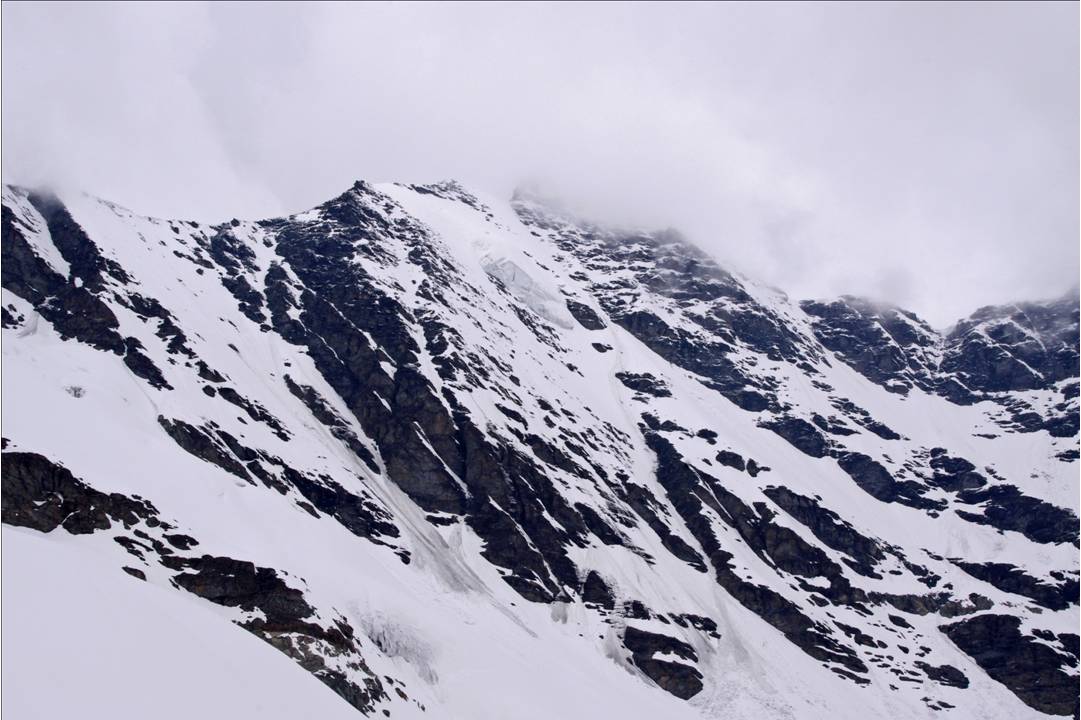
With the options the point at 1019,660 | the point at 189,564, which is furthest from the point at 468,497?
the point at 1019,660

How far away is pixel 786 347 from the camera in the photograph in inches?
7785

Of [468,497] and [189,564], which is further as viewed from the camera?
[468,497]

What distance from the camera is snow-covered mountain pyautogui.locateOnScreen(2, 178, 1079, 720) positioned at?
6450 cm

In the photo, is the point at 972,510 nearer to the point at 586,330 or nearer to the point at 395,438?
the point at 586,330

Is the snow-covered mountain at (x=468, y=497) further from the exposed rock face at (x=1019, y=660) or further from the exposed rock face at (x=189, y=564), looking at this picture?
the exposed rock face at (x=1019, y=660)

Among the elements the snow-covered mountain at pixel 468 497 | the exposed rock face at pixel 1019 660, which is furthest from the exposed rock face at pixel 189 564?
the exposed rock face at pixel 1019 660

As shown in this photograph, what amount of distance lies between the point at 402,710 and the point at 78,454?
32.4m

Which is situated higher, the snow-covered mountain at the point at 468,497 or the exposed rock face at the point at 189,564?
the snow-covered mountain at the point at 468,497

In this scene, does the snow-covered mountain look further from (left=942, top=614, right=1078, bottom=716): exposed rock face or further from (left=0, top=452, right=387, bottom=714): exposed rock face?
(left=942, top=614, right=1078, bottom=716): exposed rock face

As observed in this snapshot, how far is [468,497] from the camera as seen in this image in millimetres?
113375

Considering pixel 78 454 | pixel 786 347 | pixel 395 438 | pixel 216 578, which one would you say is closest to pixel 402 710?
pixel 216 578

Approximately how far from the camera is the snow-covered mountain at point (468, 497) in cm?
6450

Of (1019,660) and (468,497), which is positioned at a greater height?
(1019,660)

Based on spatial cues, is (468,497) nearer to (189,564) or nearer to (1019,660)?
(189,564)
